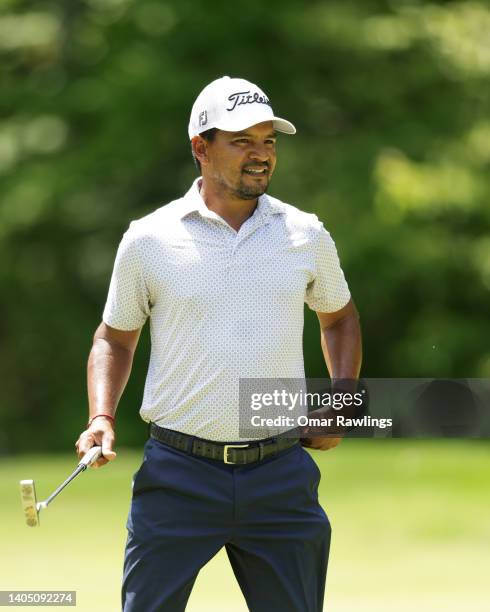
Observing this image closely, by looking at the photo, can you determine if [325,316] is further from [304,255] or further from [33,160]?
[33,160]

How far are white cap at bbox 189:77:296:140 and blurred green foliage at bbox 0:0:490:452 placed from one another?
13245 millimetres

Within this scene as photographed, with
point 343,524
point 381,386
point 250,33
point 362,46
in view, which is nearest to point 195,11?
point 250,33

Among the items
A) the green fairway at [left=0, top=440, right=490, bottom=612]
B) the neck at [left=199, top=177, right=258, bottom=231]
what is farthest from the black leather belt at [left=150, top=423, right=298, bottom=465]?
the green fairway at [left=0, top=440, right=490, bottom=612]

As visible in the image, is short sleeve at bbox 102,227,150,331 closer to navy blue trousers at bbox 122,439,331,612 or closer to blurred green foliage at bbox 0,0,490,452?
navy blue trousers at bbox 122,439,331,612

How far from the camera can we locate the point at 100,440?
3984mm

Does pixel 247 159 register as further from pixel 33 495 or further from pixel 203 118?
pixel 33 495

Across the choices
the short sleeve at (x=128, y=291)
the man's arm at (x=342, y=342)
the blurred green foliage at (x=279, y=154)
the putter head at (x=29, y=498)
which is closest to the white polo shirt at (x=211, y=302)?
the short sleeve at (x=128, y=291)

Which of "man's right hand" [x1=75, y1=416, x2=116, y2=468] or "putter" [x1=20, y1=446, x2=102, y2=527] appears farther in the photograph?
"man's right hand" [x1=75, y1=416, x2=116, y2=468]

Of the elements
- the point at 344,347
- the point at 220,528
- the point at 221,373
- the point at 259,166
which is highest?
the point at 259,166

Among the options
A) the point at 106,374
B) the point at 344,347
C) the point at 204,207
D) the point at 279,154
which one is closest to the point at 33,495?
the point at 106,374

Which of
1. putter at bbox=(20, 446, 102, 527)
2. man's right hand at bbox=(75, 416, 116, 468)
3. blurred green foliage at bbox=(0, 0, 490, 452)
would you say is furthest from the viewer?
blurred green foliage at bbox=(0, 0, 490, 452)

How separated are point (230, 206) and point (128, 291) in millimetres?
378

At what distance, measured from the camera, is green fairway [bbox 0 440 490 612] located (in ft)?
25.4

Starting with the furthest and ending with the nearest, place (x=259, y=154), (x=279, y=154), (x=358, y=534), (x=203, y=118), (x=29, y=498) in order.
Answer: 1. (x=279, y=154)
2. (x=358, y=534)
3. (x=203, y=118)
4. (x=259, y=154)
5. (x=29, y=498)
